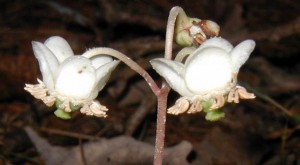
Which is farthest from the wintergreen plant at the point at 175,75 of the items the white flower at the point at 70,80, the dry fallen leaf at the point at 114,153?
the dry fallen leaf at the point at 114,153

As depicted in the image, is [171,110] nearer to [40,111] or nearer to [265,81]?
[40,111]

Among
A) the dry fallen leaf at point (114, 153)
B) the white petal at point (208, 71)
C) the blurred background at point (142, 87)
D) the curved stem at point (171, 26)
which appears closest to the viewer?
the white petal at point (208, 71)

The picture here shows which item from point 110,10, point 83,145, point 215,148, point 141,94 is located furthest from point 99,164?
point 110,10

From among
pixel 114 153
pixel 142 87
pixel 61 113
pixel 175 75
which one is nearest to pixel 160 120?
pixel 175 75

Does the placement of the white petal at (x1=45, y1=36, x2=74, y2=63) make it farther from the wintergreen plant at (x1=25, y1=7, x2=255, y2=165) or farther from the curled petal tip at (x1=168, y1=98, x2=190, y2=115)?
the curled petal tip at (x1=168, y1=98, x2=190, y2=115)

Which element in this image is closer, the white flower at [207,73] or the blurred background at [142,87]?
the white flower at [207,73]

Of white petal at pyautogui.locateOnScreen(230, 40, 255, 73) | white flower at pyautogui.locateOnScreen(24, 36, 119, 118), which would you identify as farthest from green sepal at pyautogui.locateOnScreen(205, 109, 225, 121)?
white flower at pyautogui.locateOnScreen(24, 36, 119, 118)

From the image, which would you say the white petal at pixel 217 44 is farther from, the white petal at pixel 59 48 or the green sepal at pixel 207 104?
the white petal at pixel 59 48
